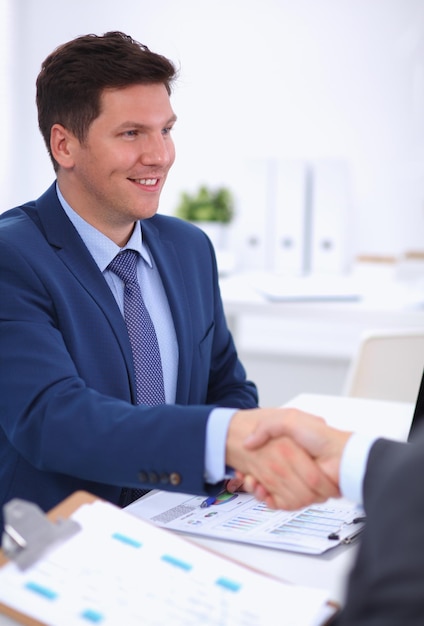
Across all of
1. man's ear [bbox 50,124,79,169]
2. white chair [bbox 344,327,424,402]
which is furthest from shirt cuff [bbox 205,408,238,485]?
white chair [bbox 344,327,424,402]

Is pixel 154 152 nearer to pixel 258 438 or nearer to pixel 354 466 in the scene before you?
pixel 258 438

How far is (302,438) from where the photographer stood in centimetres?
125

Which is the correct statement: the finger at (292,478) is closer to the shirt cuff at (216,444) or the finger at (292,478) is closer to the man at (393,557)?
the shirt cuff at (216,444)

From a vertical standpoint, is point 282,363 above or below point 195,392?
below

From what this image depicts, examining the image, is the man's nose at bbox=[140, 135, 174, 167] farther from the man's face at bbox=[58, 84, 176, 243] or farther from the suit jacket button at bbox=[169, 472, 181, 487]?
the suit jacket button at bbox=[169, 472, 181, 487]

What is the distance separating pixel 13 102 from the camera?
4.92m

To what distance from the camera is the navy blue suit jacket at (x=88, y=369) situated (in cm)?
125

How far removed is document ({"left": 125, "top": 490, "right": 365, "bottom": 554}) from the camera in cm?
122

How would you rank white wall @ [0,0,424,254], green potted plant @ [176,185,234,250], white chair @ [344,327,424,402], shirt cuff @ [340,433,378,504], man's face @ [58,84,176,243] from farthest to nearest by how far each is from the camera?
white wall @ [0,0,424,254]
green potted plant @ [176,185,234,250]
white chair @ [344,327,424,402]
man's face @ [58,84,176,243]
shirt cuff @ [340,433,378,504]

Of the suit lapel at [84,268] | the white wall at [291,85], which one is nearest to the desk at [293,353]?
the white wall at [291,85]

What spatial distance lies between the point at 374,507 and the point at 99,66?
50.6 inches

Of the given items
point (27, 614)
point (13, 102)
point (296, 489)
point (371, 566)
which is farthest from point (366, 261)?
point (371, 566)

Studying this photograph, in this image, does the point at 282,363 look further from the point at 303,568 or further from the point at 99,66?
the point at 303,568

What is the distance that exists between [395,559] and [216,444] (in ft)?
2.32
